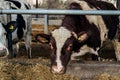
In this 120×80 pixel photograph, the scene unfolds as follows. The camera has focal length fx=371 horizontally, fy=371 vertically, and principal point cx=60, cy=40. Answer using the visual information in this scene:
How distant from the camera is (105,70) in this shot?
18.1ft

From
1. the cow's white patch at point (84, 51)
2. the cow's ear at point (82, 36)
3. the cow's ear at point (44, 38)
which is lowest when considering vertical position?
the cow's white patch at point (84, 51)

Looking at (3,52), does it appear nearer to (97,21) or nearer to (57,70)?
(57,70)

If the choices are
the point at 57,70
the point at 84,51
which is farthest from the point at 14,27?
the point at 57,70

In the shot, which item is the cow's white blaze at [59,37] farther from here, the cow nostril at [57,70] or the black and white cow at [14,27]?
the black and white cow at [14,27]

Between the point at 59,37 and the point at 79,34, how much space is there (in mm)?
406

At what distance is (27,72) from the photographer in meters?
5.50

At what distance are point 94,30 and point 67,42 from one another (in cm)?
148

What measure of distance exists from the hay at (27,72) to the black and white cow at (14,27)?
727mm

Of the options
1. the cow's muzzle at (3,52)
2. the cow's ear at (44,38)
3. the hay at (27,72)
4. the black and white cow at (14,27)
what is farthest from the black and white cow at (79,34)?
the black and white cow at (14,27)

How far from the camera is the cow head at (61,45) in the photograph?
5503 millimetres

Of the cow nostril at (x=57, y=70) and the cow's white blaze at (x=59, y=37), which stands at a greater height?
the cow's white blaze at (x=59, y=37)

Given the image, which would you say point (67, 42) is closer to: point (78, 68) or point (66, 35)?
point (66, 35)

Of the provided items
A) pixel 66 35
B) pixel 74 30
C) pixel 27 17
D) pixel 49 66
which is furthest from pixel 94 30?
pixel 27 17

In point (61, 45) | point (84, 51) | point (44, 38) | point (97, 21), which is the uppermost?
point (61, 45)
